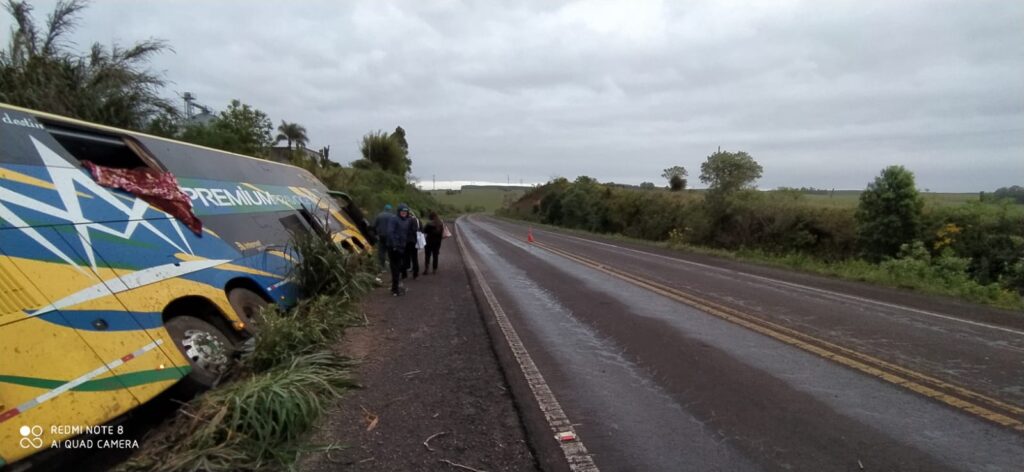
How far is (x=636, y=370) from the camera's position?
18.9 ft

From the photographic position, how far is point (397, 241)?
36.2 feet

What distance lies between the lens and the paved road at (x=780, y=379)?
381cm

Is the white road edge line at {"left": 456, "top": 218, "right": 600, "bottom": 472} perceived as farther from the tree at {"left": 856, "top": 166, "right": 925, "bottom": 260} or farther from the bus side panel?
the tree at {"left": 856, "top": 166, "right": 925, "bottom": 260}

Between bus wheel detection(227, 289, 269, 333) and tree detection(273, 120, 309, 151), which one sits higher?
tree detection(273, 120, 309, 151)

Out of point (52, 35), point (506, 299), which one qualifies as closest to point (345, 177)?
point (52, 35)

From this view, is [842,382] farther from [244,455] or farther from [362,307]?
[362,307]

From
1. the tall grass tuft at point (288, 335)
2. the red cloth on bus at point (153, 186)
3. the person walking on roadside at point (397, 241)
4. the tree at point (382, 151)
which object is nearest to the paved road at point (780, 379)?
the person walking on roadside at point (397, 241)

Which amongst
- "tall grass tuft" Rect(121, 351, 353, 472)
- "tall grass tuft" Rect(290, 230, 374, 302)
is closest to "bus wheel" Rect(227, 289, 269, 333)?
"tall grass tuft" Rect(290, 230, 374, 302)

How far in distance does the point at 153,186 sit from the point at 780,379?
6691 millimetres

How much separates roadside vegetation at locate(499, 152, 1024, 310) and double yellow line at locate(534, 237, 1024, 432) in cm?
614

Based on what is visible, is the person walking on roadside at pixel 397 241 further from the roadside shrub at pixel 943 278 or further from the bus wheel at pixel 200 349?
the roadside shrub at pixel 943 278

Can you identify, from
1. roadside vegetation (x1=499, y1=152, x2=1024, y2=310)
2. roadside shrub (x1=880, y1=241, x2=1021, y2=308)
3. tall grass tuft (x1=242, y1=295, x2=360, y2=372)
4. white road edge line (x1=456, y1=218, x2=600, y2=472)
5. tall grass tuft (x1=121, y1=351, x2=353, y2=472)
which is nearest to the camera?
tall grass tuft (x1=121, y1=351, x2=353, y2=472)

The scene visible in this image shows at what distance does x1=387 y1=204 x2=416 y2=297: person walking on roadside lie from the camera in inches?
429

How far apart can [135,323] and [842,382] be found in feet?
20.3
